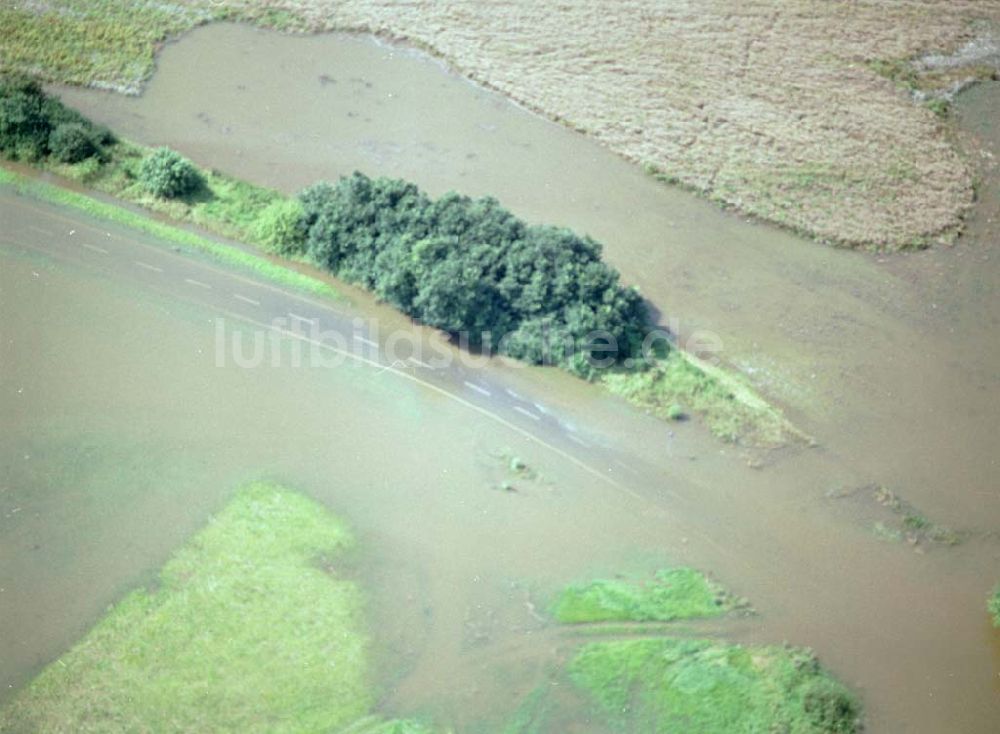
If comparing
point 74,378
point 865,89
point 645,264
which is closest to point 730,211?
point 645,264

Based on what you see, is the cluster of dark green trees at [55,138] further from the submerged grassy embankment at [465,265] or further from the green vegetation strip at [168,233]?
the green vegetation strip at [168,233]

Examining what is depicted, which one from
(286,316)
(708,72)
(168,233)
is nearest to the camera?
(286,316)

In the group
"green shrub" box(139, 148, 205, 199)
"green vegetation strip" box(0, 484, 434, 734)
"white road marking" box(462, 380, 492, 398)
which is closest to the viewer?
"green vegetation strip" box(0, 484, 434, 734)

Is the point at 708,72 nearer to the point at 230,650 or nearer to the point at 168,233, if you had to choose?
the point at 168,233

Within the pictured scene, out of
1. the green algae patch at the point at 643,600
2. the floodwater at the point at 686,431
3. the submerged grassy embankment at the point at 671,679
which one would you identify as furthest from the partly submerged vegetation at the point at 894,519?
the green algae patch at the point at 643,600

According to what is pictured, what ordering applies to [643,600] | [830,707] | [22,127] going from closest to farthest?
[830,707] → [643,600] → [22,127]

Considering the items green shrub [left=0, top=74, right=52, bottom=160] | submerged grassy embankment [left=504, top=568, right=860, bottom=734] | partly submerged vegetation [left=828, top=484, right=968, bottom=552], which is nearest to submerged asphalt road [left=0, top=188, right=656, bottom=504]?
green shrub [left=0, top=74, right=52, bottom=160]

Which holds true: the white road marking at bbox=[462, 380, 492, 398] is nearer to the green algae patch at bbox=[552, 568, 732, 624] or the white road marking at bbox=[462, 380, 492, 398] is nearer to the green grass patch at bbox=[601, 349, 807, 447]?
the green grass patch at bbox=[601, 349, 807, 447]

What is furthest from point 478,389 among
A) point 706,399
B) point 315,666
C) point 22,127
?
point 22,127
